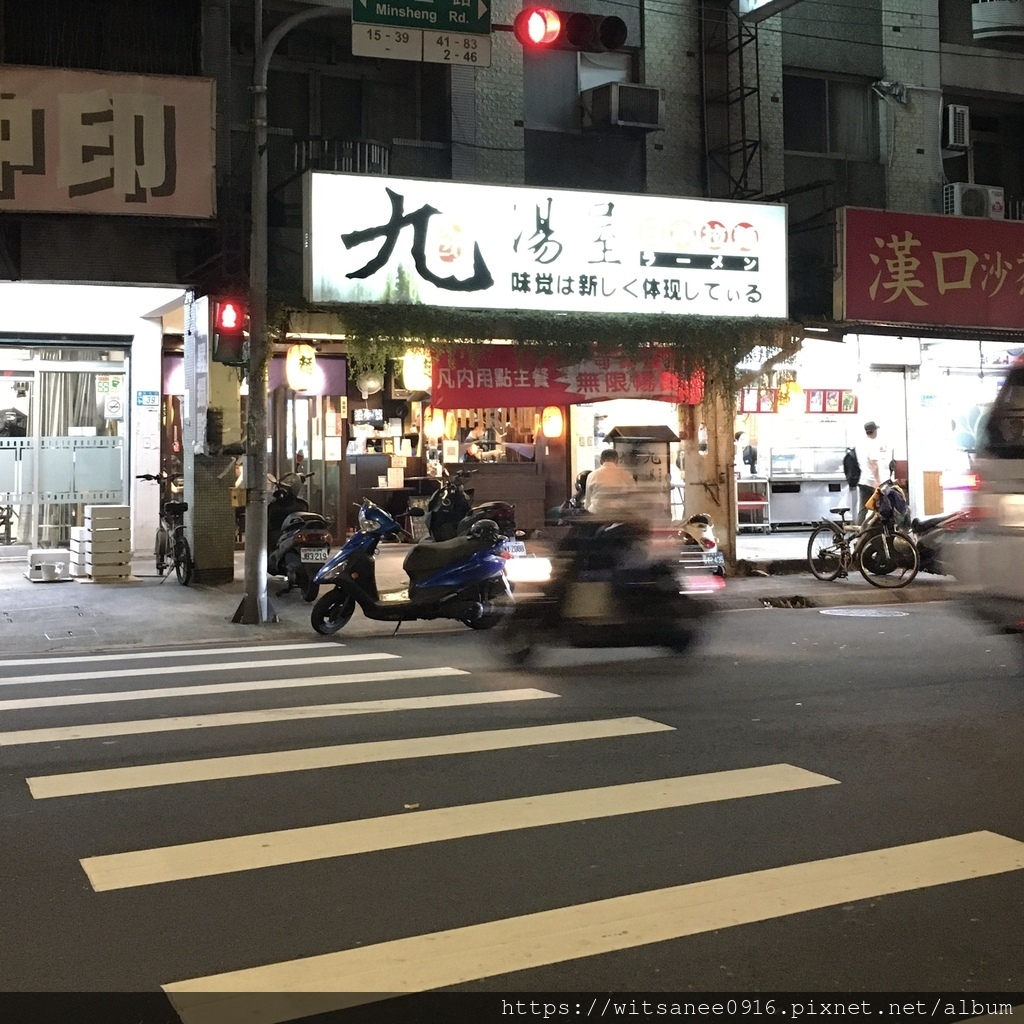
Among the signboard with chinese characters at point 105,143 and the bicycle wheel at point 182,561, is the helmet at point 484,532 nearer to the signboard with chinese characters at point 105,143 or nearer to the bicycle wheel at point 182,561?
the signboard with chinese characters at point 105,143

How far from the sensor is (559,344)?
1731 cm

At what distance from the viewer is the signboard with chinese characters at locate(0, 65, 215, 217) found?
48.2ft

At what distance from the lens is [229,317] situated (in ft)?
48.2

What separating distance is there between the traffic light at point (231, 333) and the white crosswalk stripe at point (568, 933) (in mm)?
11062

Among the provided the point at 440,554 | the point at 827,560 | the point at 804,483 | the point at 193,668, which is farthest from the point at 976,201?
the point at 193,668

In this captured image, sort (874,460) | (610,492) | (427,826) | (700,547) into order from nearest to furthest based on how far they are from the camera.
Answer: (427,826) → (610,492) → (700,547) → (874,460)

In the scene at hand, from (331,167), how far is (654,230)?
491cm

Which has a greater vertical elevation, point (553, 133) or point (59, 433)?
point (553, 133)

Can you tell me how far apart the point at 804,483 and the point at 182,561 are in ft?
46.6

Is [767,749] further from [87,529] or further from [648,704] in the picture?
[87,529]

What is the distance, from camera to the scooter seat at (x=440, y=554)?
41.3 ft

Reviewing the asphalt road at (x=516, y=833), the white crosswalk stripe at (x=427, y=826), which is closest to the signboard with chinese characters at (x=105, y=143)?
the asphalt road at (x=516, y=833)

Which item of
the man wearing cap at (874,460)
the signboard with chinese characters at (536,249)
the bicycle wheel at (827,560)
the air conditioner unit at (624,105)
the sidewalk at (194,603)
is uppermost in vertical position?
the air conditioner unit at (624,105)

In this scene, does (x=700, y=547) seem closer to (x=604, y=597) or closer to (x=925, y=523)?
(x=604, y=597)
